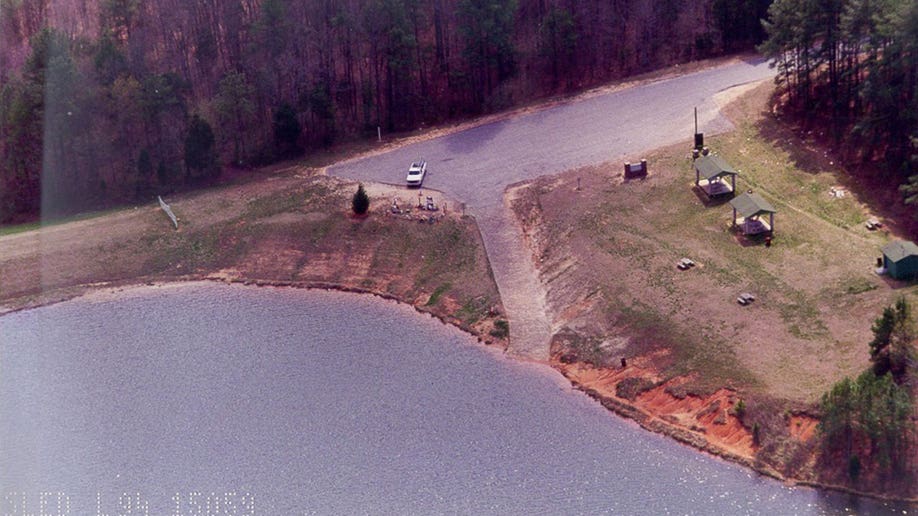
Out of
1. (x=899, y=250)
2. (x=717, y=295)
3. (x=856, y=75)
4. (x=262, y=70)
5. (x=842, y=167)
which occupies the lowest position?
(x=717, y=295)

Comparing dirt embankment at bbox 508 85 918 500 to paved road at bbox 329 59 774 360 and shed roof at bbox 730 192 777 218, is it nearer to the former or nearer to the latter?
shed roof at bbox 730 192 777 218

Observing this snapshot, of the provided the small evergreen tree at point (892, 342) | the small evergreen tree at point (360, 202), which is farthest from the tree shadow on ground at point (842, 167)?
the small evergreen tree at point (360, 202)

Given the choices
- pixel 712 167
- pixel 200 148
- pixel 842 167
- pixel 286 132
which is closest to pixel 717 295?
pixel 712 167

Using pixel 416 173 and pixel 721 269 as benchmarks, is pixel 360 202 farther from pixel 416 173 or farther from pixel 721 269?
pixel 721 269

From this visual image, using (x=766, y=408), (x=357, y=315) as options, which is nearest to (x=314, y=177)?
(x=357, y=315)

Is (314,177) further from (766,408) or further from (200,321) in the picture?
(766,408)

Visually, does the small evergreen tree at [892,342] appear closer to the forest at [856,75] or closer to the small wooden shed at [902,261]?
the small wooden shed at [902,261]
